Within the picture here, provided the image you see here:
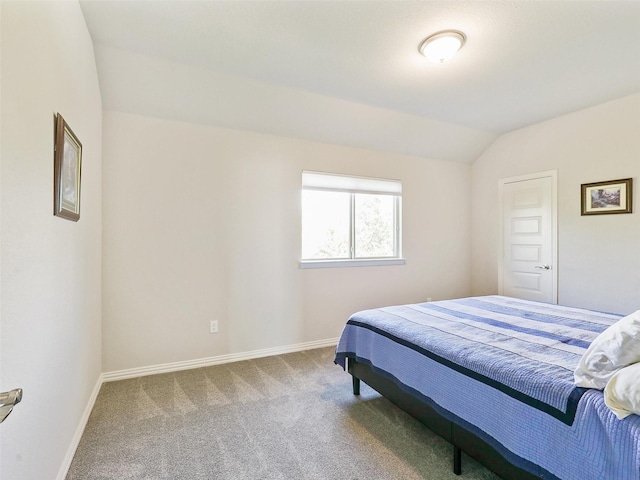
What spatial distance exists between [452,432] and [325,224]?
255 centimetres

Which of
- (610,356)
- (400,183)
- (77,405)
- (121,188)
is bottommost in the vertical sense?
(77,405)

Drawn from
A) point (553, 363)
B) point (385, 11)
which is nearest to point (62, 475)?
point (553, 363)

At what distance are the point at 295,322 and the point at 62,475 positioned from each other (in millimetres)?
2210

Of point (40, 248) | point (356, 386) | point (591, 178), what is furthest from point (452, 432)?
point (591, 178)

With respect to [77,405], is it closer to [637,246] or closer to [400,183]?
[400,183]

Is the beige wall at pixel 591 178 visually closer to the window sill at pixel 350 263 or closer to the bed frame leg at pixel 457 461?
the window sill at pixel 350 263

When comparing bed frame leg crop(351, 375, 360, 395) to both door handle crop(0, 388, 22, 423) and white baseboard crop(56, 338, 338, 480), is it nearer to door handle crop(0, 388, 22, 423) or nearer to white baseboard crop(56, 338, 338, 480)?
white baseboard crop(56, 338, 338, 480)

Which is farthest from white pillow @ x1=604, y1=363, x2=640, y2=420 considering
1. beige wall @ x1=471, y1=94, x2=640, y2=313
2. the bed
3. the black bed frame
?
beige wall @ x1=471, y1=94, x2=640, y2=313

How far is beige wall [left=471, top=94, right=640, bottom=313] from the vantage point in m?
3.17

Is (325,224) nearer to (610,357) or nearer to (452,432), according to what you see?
(452,432)

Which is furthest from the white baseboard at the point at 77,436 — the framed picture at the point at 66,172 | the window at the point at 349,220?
the window at the point at 349,220

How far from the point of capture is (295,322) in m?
3.56

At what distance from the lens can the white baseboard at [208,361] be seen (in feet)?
9.25

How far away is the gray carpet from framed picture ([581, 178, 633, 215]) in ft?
9.95
